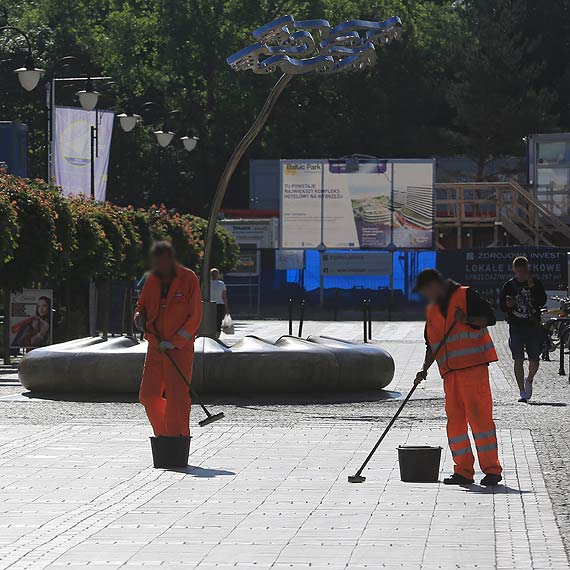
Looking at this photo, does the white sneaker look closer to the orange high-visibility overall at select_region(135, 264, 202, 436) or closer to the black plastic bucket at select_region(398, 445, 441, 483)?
the orange high-visibility overall at select_region(135, 264, 202, 436)

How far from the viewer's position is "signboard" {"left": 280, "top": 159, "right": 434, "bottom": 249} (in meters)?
53.6

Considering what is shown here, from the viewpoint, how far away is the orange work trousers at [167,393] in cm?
1170

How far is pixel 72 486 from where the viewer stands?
33.4 feet

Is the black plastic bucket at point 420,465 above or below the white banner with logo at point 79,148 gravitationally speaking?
below

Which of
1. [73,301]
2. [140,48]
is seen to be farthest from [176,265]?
[140,48]

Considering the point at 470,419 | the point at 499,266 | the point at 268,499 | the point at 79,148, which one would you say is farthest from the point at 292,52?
the point at 499,266

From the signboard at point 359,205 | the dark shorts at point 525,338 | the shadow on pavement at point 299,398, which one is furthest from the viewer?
the signboard at point 359,205

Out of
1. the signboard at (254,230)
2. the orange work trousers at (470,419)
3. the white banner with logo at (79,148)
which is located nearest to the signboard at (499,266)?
the signboard at (254,230)

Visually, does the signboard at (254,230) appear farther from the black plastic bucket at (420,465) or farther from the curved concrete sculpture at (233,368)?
the black plastic bucket at (420,465)

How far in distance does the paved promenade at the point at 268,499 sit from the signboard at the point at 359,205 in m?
37.5

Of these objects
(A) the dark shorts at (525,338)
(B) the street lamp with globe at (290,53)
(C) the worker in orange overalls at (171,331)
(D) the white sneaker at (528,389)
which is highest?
(B) the street lamp with globe at (290,53)

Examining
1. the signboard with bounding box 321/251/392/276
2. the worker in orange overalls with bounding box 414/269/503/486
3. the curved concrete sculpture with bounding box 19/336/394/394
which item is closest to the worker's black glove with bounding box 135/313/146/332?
the worker in orange overalls with bounding box 414/269/503/486

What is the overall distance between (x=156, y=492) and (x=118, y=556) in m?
2.45

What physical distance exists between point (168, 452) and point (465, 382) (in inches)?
85.9
